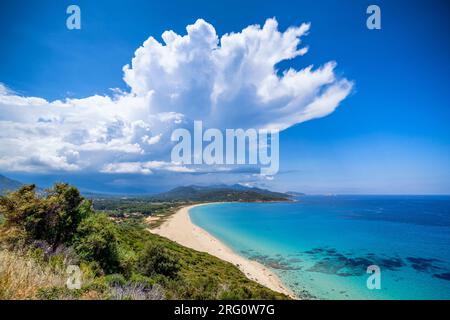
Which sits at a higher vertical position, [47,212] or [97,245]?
[47,212]

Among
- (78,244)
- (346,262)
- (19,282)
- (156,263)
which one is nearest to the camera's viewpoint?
(19,282)

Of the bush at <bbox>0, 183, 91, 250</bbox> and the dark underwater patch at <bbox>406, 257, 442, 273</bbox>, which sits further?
the dark underwater patch at <bbox>406, 257, 442, 273</bbox>

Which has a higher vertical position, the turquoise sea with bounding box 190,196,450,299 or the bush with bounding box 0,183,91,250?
the bush with bounding box 0,183,91,250

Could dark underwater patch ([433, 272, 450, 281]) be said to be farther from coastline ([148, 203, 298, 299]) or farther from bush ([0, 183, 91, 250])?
bush ([0, 183, 91, 250])

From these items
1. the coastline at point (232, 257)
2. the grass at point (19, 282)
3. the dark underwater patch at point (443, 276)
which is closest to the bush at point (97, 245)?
the grass at point (19, 282)

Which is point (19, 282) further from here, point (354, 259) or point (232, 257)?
point (354, 259)

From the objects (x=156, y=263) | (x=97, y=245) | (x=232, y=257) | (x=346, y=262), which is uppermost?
(x=97, y=245)

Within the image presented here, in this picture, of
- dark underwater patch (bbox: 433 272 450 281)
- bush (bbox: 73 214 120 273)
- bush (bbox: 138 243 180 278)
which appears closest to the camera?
bush (bbox: 73 214 120 273)

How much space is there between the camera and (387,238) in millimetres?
41531

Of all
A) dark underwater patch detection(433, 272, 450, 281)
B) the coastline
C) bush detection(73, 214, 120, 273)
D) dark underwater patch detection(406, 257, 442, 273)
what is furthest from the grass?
dark underwater patch detection(406, 257, 442, 273)

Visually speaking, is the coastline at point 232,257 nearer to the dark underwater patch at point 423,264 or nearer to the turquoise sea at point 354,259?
the turquoise sea at point 354,259

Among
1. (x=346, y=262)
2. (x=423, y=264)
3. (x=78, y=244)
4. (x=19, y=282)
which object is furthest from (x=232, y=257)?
(x=19, y=282)
